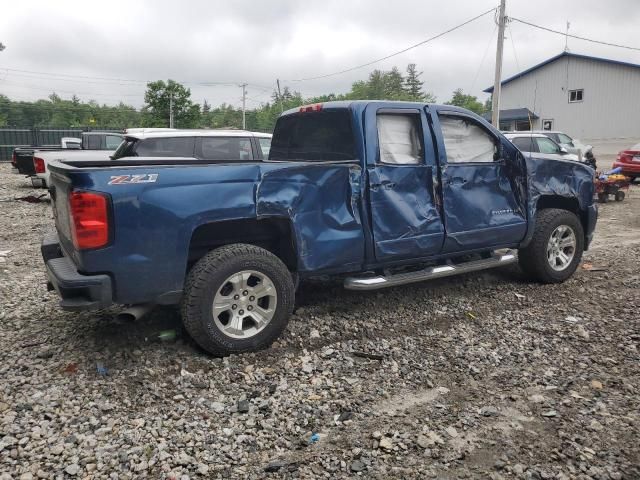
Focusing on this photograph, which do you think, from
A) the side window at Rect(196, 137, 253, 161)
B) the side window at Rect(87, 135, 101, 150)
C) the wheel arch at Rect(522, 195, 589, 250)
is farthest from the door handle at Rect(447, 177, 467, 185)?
the side window at Rect(87, 135, 101, 150)

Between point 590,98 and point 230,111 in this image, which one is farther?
point 230,111

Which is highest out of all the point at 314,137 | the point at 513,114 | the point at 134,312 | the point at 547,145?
the point at 513,114

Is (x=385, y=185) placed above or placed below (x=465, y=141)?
below

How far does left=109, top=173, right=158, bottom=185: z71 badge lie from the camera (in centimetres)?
338

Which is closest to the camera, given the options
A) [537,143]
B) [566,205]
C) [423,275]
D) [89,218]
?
[89,218]

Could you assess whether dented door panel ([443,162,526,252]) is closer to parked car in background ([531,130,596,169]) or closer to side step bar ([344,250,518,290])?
side step bar ([344,250,518,290])

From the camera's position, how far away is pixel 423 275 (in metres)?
4.73

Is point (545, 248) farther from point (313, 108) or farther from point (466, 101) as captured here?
point (466, 101)

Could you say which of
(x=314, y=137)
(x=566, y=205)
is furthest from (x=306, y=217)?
(x=566, y=205)

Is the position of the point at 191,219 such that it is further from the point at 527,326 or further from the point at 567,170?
the point at 567,170

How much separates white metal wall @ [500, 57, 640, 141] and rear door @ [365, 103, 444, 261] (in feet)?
100

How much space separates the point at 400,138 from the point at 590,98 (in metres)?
35.7

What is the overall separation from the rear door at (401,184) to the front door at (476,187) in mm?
163

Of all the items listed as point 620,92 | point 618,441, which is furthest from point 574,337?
point 620,92
